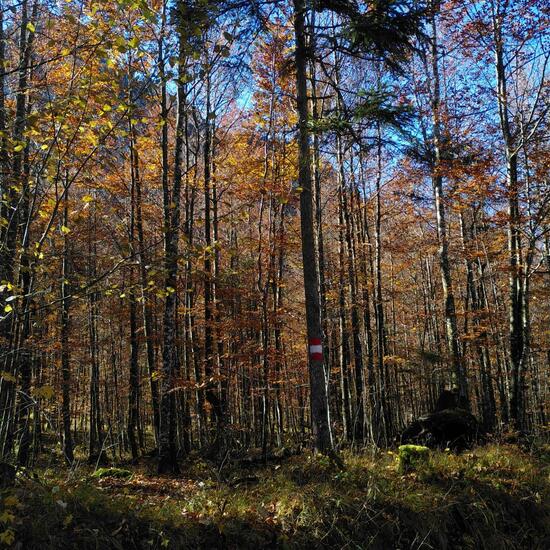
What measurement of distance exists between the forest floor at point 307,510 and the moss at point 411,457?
13 cm

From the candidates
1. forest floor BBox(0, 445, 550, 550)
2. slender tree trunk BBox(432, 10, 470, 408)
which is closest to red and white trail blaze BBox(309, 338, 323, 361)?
forest floor BBox(0, 445, 550, 550)

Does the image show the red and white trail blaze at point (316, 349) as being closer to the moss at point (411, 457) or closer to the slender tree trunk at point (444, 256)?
the moss at point (411, 457)

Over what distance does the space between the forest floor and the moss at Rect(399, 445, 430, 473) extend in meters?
0.13

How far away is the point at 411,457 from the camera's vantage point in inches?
247

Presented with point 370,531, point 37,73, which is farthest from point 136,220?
point 370,531

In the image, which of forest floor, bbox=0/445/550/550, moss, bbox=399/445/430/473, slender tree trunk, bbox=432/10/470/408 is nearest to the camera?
forest floor, bbox=0/445/550/550

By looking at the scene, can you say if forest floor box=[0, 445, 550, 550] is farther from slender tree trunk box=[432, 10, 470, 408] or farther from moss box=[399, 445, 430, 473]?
slender tree trunk box=[432, 10, 470, 408]

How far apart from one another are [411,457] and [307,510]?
7.66ft

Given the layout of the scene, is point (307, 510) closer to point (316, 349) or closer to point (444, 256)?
point (316, 349)

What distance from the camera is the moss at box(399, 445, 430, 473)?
603 cm

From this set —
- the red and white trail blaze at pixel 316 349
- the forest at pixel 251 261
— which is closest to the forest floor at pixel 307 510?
the forest at pixel 251 261

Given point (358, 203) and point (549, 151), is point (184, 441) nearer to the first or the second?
point (358, 203)

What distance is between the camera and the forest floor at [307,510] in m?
3.93

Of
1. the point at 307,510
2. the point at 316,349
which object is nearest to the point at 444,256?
the point at 316,349
